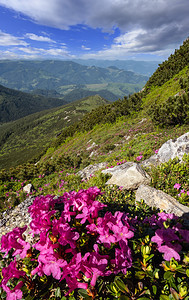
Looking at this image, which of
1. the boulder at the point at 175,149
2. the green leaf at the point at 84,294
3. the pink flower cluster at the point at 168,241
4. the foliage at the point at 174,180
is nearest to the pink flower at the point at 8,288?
the green leaf at the point at 84,294

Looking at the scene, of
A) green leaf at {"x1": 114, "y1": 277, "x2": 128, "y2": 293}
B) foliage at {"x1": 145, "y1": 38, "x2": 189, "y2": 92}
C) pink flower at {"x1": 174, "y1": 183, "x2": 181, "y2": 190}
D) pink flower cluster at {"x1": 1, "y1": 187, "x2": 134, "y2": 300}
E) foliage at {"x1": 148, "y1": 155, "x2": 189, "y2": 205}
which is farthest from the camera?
foliage at {"x1": 145, "y1": 38, "x2": 189, "y2": 92}

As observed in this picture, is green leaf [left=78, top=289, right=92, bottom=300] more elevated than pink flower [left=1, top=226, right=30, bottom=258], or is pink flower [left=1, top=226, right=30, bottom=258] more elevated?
pink flower [left=1, top=226, right=30, bottom=258]

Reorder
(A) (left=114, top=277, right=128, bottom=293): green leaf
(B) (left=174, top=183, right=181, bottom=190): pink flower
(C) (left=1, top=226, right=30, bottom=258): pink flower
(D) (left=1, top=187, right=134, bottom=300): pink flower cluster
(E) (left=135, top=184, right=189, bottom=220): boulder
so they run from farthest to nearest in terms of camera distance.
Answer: (B) (left=174, top=183, right=181, bottom=190): pink flower → (E) (left=135, top=184, right=189, bottom=220): boulder → (C) (left=1, top=226, right=30, bottom=258): pink flower → (D) (left=1, top=187, right=134, bottom=300): pink flower cluster → (A) (left=114, top=277, right=128, bottom=293): green leaf

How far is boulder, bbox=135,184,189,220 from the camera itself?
3.70m

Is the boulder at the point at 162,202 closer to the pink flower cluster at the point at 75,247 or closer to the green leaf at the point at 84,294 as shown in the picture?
the pink flower cluster at the point at 75,247

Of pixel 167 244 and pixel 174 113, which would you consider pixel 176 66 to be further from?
pixel 167 244

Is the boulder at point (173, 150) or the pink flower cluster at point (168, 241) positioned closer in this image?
the pink flower cluster at point (168, 241)

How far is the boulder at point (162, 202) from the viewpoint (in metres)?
3.70

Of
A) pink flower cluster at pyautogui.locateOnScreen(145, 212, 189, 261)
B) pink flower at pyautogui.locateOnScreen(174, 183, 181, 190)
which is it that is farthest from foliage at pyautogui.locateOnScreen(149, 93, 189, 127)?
pink flower cluster at pyautogui.locateOnScreen(145, 212, 189, 261)

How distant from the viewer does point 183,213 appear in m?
3.61

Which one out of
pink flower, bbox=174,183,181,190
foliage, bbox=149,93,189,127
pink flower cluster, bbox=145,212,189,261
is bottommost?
pink flower, bbox=174,183,181,190

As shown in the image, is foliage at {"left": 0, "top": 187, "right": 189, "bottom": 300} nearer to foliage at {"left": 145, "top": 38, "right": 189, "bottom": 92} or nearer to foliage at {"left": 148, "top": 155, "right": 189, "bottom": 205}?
foliage at {"left": 148, "top": 155, "right": 189, "bottom": 205}

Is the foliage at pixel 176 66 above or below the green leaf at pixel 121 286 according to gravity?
above

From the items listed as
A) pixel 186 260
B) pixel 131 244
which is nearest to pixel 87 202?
pixel 131 244
